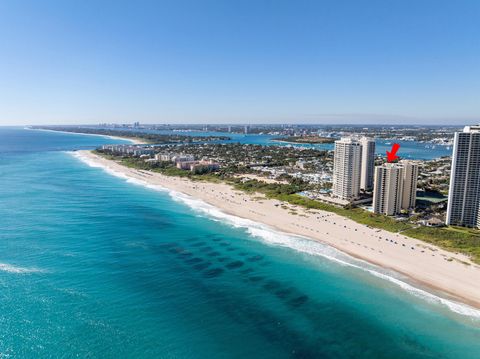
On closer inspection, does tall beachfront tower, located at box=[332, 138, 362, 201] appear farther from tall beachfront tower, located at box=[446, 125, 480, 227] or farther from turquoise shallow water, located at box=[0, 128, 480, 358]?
turquoise shallow water, located at box=[0, 128, 480, 358]

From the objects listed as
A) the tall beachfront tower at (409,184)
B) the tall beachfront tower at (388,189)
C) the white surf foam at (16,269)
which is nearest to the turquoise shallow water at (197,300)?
the white surf foam at (16,269)

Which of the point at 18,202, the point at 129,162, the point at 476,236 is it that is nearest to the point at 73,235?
the point at 18,202

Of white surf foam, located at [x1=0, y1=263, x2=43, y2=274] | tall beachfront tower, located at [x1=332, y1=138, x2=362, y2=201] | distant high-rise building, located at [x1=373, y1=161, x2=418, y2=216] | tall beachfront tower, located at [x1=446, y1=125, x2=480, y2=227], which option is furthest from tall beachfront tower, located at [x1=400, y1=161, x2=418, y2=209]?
white surf foam, located at [x1=0, y1=263, x2=43, y2=274]

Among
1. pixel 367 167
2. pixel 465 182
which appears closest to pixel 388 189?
pixel 465 182

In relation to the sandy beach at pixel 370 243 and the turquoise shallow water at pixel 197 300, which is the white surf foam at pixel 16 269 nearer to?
the turquoise shallow water at pixel 197 300

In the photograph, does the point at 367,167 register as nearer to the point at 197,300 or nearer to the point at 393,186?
the point at 393,186

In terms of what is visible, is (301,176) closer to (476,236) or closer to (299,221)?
(299,221)
